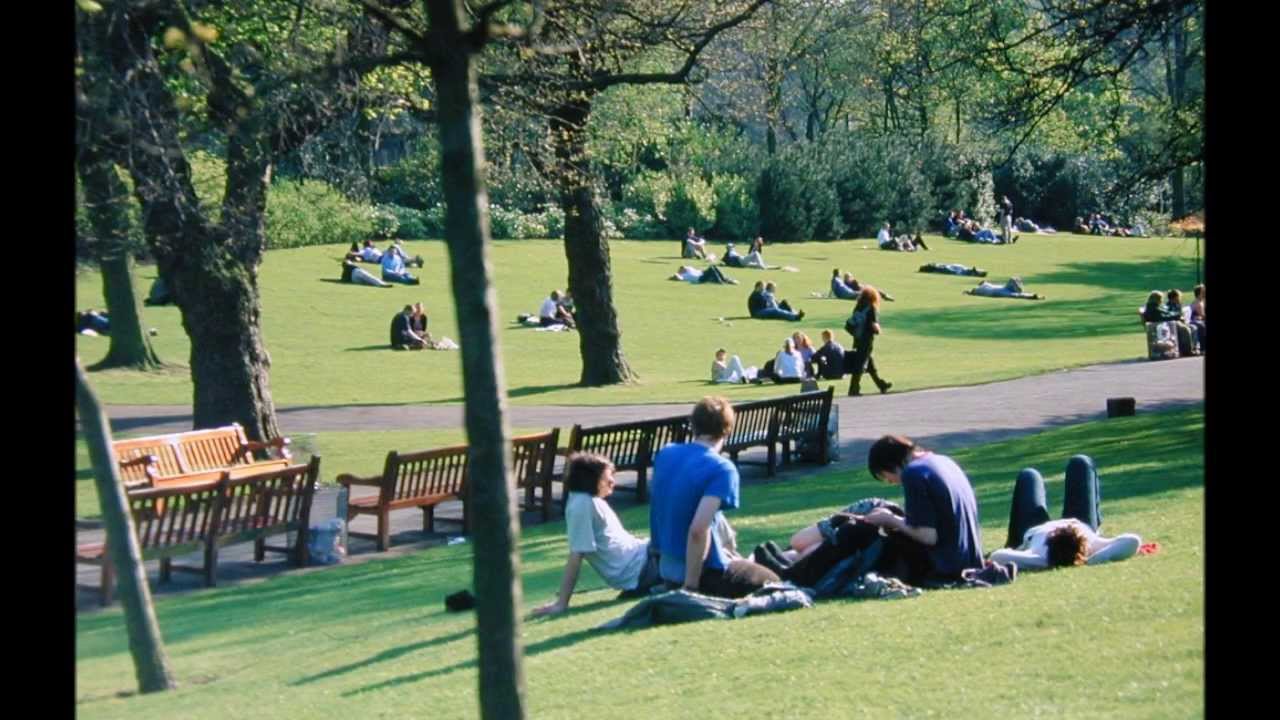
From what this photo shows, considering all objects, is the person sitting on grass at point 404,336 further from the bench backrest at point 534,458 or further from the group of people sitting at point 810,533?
the group of people sitting at point 810,533

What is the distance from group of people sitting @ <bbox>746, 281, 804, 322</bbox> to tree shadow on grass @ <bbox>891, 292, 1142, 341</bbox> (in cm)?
291

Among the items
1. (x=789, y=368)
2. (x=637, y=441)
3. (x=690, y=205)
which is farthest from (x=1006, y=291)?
(x=637, y=441)

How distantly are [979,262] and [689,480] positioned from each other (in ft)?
188

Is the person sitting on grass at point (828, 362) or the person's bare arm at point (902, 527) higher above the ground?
the person's bare arm at point (902, 527)

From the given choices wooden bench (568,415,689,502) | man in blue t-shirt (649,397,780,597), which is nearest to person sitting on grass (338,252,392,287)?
wooden bench (568,415,689,502)

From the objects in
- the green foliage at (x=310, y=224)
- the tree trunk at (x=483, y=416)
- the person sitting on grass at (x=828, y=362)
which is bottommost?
the person sitting on grass at (x=828, y=362)

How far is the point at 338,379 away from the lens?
33812 millimetres

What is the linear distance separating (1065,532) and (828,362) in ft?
74.0

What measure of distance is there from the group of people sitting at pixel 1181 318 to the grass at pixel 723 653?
22633 mm

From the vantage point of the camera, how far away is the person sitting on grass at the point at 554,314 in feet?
139

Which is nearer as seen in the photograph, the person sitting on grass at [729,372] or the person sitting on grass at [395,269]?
the person sitting on grass at [729,372]

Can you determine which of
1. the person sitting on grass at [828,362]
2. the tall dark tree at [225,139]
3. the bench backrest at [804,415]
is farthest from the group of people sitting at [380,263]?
the bench backrest at [804,415]

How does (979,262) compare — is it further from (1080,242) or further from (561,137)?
(561,137)

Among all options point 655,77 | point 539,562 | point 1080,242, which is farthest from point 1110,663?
point 1080,242
